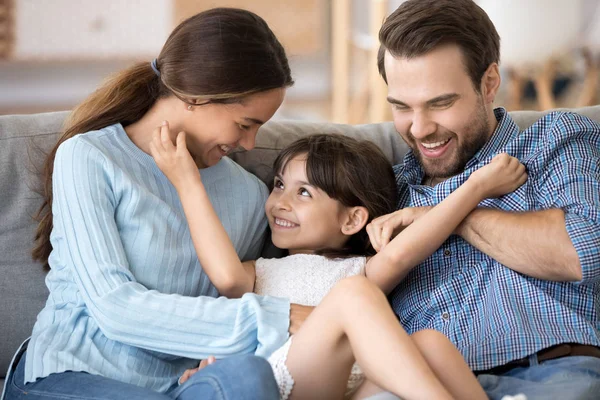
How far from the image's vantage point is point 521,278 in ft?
5.74

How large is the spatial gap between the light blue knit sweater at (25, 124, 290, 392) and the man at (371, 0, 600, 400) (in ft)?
1.44

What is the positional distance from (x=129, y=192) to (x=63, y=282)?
246mm

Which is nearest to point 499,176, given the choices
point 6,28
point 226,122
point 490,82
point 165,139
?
point 490,82

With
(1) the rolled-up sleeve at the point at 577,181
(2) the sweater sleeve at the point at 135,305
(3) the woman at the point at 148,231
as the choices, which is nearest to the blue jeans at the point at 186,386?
(3) the woman at the point at 148,231

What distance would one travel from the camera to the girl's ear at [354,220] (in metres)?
1.96

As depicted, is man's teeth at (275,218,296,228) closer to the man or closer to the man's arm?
the man

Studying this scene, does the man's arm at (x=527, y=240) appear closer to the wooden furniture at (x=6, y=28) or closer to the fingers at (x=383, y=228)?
the fingers at (x=383, y=228)

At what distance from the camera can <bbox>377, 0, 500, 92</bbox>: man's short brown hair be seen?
1.88 meters

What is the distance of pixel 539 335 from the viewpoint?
167 centimetres

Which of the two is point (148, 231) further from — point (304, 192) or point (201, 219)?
point (304, 192)

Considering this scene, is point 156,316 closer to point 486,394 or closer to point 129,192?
point 129,192

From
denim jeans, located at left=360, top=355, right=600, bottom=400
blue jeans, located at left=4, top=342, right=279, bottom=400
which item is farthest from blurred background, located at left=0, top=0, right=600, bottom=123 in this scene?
blue jeans, located at left=4, top=342, right=279, bottom=400

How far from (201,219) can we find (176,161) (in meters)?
0.14

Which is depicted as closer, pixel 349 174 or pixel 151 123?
pixel 151 123
